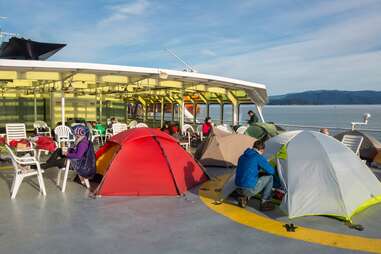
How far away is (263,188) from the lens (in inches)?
220

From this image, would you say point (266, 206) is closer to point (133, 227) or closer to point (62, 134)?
point (133, 227)

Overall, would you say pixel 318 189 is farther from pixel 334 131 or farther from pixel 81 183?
pixel 334 131

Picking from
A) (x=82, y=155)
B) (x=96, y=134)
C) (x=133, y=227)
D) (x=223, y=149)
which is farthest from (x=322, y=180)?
(x=96, y=134)

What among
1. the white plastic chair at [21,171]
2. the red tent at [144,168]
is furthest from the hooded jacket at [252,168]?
the white plastic chair at [21,171]

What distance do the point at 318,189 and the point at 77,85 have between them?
12652 mm

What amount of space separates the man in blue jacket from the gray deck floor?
0.26 m

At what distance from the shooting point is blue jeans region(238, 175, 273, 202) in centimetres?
553

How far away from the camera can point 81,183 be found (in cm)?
728

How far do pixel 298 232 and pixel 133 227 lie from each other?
2.19 metres

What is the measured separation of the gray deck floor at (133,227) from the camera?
13.3 feet

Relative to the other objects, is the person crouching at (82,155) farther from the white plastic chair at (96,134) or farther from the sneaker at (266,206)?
the white plastic chair at (96,134)

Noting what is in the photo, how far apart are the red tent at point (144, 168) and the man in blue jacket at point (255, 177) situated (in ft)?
4.32

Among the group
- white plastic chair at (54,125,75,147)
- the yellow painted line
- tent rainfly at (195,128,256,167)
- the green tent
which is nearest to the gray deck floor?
the yellow painted line

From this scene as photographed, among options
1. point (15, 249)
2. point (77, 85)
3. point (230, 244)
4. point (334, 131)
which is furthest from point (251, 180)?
point (77, 85)
